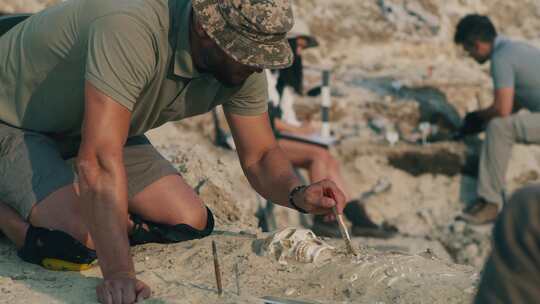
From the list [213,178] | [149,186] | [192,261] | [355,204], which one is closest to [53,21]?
[149,186]

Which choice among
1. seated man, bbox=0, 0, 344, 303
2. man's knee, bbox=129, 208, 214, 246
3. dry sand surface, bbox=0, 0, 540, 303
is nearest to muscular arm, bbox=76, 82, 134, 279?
seated man, bbox=0, 0, 344, 303

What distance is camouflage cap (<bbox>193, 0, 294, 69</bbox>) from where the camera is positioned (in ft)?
9.73

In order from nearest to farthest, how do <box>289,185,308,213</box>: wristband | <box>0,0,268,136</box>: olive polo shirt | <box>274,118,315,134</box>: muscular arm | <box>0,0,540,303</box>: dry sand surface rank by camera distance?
1. <box>0,0,268,136</box>: olive polo shirt
2. <box>0,0,540,303</box>: dry sand surface
3. <box>289,185,308,213</box>: wristband
4. <box>274,118,315,134</box>: muscular arm

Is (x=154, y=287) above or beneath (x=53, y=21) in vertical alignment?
beneath

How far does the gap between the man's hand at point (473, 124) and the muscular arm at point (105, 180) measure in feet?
16.0

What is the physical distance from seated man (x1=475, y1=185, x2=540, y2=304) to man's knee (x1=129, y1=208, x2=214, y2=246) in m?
2.32

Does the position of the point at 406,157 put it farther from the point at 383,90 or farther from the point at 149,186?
the point at 149,186

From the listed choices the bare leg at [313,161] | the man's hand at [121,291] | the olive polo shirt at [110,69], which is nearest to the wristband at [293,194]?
the olive polo shirt at [110,69]

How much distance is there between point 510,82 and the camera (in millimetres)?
6859

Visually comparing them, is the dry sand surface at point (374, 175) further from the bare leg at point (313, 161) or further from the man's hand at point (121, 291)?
the bare leg at point (313, 161)

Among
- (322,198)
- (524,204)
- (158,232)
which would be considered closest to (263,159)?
(322,198)

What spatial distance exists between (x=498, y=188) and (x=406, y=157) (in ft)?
2.80

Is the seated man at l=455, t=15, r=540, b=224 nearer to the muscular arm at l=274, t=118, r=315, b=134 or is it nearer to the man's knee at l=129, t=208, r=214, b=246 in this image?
the muscular arm at l=274, t=118, r=315, b=134

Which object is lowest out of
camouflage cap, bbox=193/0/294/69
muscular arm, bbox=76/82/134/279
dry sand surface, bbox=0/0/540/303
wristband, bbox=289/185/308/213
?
dry sand surface, bbox=0/0/540/303
